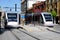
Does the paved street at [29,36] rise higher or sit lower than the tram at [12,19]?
lower

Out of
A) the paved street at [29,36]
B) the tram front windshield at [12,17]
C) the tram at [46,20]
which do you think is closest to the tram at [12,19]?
the tram front windshield at [12,17]

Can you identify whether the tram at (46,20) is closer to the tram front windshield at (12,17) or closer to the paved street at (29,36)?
the tram front windshield at (12,17)

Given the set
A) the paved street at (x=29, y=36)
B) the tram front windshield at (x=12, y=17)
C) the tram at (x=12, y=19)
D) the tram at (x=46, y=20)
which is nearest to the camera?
the paved street at (x=29, y=36)

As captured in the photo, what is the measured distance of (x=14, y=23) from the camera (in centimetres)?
3519

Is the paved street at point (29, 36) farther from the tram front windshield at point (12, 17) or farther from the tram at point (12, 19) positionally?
the tram front windshield at point (12, 17)

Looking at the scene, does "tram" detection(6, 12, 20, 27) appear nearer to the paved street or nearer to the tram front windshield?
the tram front windshield

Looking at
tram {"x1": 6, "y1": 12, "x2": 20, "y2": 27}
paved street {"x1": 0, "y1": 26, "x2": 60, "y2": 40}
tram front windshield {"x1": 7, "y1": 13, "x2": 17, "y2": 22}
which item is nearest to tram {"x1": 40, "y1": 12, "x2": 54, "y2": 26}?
tram {"x1": 6, "y1": 12, "x2": 20, "y2": 27}

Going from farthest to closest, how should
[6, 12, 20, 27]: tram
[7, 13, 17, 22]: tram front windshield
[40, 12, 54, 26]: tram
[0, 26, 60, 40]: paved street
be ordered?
[40, 12, 54, 26]: tram < [7, 13, 17, 22]: tram front windshield < [6, 12, 20, 27]: tram < [0, 26, 60, 40]: paved street

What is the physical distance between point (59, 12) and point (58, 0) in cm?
412

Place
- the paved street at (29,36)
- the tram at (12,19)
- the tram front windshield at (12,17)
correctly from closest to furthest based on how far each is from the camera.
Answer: the paved street at (29,36) < the tram at (12,19) < the tram front windshield at (12,17)

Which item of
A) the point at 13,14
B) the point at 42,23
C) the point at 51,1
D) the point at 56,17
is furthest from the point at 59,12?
the point at 13,14

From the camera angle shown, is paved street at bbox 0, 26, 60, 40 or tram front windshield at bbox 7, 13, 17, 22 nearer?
paved street at bbox 0, 26, 60, 40

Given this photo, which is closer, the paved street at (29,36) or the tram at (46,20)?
the paved street at (29,36)

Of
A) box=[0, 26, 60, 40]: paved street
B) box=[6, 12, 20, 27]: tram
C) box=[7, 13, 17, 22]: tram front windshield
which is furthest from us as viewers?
box=[7, 13, 17, 22]: tram front windshield
